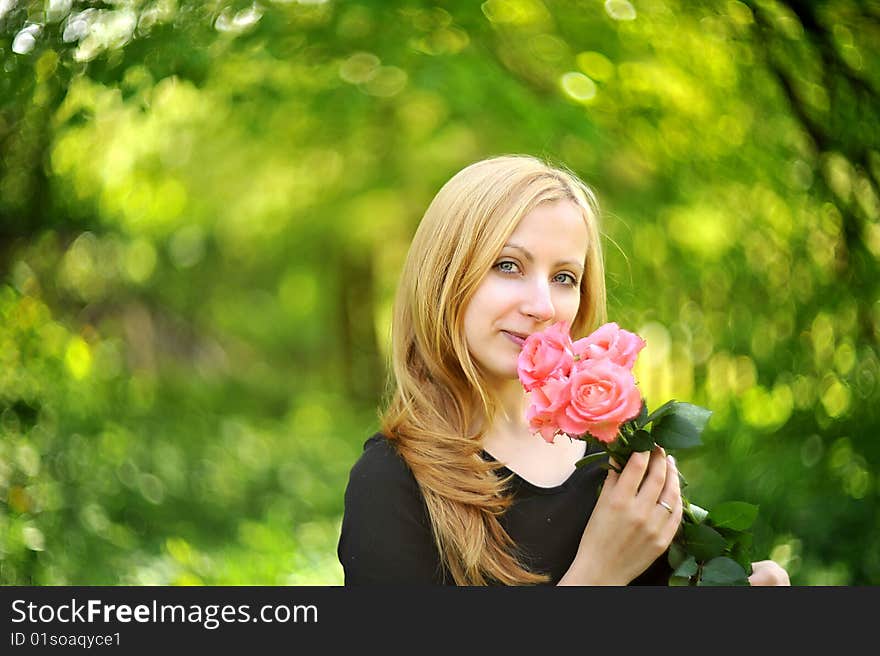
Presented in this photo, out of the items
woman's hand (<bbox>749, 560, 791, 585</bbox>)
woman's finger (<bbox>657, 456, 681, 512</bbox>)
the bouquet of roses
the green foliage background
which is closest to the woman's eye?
the bouquet of roses

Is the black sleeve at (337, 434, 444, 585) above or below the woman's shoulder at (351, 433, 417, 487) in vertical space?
below

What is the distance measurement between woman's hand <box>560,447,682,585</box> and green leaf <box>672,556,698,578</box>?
0.26 feet

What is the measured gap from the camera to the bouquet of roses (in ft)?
4.46

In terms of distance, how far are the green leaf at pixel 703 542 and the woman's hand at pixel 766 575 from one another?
102mm

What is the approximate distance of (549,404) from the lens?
1391mm

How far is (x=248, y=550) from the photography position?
4867mm

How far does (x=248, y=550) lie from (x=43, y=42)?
272cm

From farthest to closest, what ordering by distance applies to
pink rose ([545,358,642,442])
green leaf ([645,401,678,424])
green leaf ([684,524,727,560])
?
green leaf ([684,524,727,560]), green leaf ([645,401,678,424]), pink rose ([545,358,642,442])

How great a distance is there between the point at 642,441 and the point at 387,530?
0.41 metres

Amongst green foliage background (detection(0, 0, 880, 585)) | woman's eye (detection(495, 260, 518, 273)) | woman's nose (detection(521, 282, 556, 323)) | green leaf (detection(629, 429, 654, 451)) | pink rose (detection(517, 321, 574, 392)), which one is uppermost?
pink rose (detection(517, 321, 574, 392))

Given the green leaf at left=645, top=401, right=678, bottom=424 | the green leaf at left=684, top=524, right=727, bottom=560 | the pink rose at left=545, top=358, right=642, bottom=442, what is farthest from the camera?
the green leaf at left=684, top=524, right=727, bottom=560

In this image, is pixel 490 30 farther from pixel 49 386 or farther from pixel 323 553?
pixel 323 553

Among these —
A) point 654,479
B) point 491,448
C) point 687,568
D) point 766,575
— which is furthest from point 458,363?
point 766,575

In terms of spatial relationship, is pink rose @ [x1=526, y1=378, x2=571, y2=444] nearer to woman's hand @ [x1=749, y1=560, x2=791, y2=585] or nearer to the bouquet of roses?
the bouquet of roses
